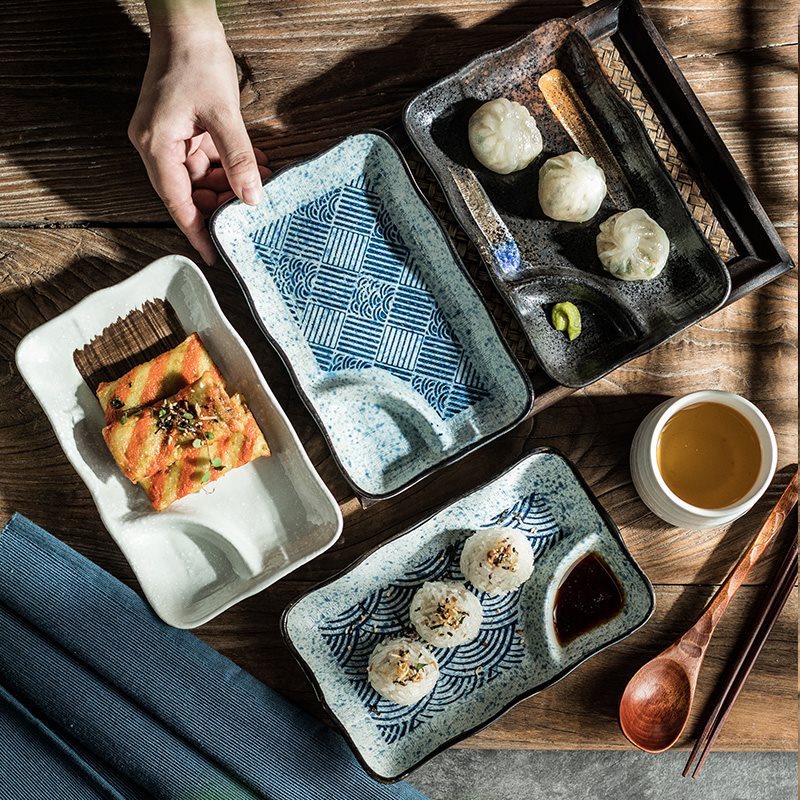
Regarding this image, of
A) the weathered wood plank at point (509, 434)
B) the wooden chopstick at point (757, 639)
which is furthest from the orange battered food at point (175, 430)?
the wooden chopstick at point (757, 639)

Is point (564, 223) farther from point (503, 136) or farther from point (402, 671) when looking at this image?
point (402, 671)

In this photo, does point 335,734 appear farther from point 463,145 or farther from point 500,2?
point 500,2

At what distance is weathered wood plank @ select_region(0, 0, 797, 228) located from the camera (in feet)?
6.78

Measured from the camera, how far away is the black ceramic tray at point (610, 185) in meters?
2.02

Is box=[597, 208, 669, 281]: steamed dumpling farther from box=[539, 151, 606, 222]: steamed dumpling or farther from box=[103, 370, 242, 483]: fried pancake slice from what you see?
box=[103, 370, 242, 483]: fried pancake slice

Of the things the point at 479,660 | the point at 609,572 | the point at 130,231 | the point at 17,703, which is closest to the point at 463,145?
the point at 130,231

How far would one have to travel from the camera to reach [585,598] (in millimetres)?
2061

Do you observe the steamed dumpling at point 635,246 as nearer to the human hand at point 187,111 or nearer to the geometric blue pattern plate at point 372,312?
the geometric blue pattern plate at point 372,312

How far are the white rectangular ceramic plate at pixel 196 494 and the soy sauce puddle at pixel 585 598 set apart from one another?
0.67m

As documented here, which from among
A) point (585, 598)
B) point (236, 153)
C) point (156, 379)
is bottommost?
point (585, 598)

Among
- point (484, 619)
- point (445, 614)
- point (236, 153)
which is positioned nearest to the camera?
point (236, 153)

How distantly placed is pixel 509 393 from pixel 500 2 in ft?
3.66

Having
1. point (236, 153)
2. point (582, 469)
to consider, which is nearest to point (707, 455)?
point (582, 469)

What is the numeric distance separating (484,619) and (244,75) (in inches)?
64.7
